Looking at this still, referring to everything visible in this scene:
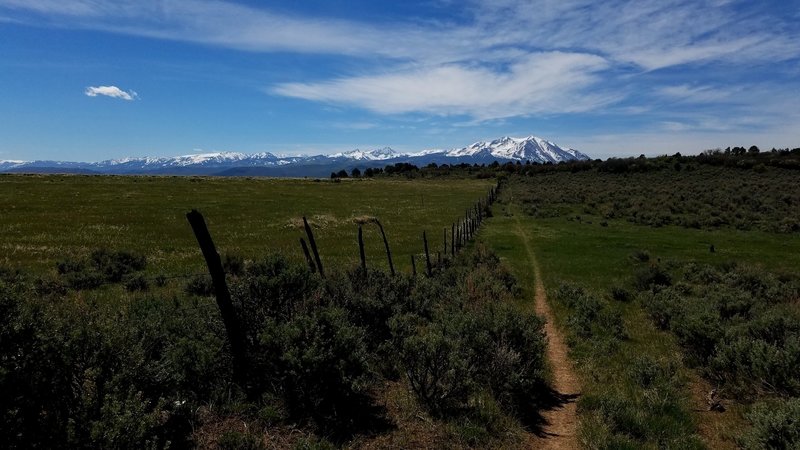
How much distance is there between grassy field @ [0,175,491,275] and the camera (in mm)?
28453

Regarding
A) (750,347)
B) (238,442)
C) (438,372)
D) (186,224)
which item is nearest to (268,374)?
(238,442)

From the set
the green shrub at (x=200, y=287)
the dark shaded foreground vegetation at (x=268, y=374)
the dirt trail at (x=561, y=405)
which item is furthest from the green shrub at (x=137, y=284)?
the dirt trail at (x=561, y=405)

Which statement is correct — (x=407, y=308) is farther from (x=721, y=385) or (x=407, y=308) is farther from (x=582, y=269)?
(x=582, y=269)

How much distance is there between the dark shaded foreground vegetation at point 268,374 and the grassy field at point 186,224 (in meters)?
4.72

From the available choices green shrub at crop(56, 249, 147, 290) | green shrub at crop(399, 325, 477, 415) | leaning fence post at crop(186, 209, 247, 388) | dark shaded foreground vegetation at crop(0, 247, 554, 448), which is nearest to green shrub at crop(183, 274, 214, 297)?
green shrub at crop(56, 249, 147, 290)

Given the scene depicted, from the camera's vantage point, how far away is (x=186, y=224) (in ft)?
136

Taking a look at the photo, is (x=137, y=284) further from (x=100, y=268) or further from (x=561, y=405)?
(x=561, y=405)

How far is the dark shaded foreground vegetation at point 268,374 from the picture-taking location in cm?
533

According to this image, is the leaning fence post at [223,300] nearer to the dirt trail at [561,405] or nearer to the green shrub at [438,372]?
the green shrub at [438,372]

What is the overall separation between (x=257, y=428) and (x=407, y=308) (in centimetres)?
761

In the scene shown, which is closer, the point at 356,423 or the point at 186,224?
the point at 356,423

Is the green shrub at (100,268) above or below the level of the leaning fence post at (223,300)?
below

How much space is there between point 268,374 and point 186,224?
37415mm

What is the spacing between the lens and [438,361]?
8750mm
